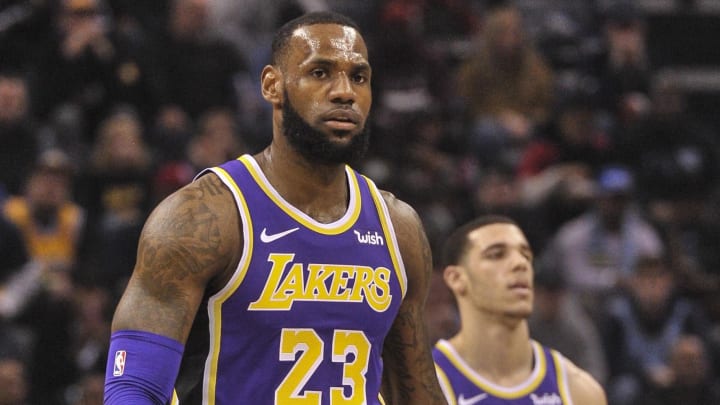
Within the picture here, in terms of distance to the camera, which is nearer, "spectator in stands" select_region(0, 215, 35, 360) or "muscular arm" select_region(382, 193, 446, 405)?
"muscular arm" select_region(382, 193, 446, 405)

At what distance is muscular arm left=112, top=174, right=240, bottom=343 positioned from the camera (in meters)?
4.51

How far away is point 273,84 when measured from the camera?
4945mm

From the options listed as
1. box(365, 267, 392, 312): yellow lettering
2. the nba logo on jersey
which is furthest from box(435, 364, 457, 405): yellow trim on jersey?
the nba logo on jersey

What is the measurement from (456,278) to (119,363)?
3.30 m

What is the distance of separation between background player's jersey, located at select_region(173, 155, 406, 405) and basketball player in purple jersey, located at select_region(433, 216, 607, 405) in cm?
233

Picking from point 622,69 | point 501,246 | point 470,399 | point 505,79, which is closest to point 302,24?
point 501,246

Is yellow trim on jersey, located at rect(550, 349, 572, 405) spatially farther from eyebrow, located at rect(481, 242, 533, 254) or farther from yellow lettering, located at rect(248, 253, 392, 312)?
yellow lettering, located at rect(248, 253, 392, 312)

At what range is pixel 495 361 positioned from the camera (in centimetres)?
726

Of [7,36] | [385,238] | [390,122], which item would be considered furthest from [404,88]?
[385,238]

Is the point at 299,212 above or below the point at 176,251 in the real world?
above

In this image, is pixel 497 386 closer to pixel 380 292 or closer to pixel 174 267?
pixel 380 292

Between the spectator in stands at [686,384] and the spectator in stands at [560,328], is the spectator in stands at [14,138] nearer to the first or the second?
the spectator in stands at [560,328]

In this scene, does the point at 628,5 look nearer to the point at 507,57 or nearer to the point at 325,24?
the point at 507,57

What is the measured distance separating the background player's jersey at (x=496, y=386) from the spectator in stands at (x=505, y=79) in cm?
574
